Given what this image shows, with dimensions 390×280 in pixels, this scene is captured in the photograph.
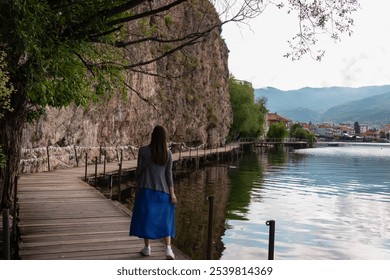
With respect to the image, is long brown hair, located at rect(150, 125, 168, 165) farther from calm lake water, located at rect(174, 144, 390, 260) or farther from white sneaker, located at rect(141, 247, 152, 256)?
calm lake water, located at rect(174, 144, 390, 260)

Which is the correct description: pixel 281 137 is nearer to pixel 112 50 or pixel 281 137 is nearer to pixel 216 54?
pixel 216 54

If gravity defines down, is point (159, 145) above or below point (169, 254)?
above

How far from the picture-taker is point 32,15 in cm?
761

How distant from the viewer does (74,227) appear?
10344mm

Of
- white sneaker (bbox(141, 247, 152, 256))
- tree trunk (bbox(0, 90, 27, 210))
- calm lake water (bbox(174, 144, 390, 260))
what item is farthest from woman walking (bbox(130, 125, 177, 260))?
calm lake water (bbox(174, 144, 390, 260))

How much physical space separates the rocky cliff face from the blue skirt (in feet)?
19.2

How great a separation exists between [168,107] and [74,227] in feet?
143

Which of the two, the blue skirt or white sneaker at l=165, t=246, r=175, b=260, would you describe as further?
white sneaker at l=165, t=246, r=175, b=260

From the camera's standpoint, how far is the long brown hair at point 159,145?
7.18 meters

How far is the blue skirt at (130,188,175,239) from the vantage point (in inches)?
292

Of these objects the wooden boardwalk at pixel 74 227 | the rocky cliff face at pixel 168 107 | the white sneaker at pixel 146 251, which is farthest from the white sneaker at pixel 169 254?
the rocky cliff face at pixel 168 107

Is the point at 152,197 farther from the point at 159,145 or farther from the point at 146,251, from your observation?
the point at 146,251

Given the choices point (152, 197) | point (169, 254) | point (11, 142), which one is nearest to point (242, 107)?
point (11, 142)

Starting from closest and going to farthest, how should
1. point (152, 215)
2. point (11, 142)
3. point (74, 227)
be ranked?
point (152, 215), point (74, 227), point (11, 142)
